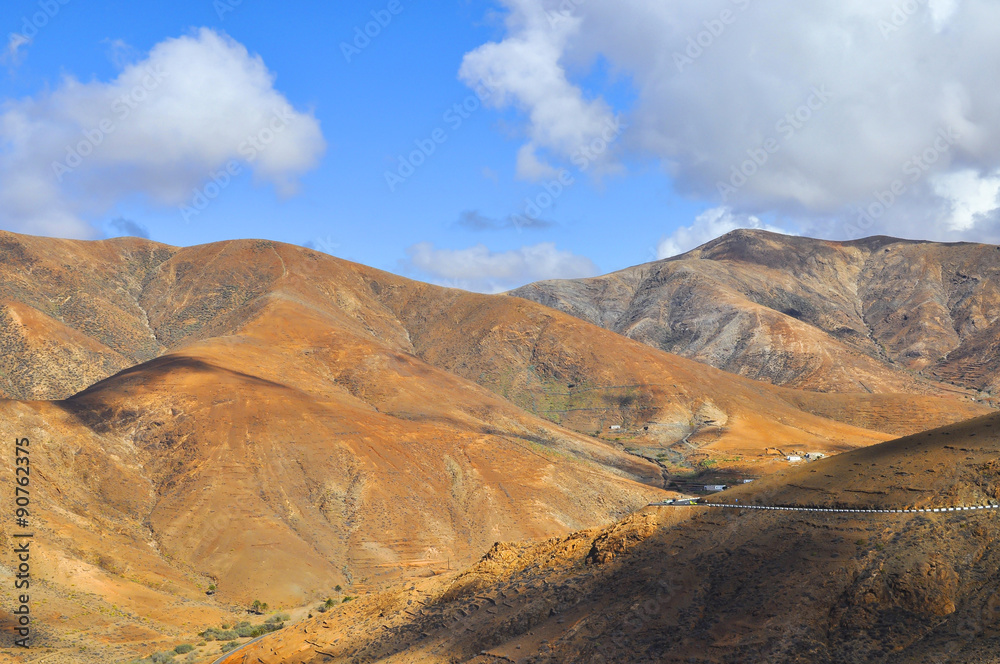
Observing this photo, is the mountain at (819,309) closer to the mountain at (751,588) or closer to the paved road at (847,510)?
the paved road at (847,510)

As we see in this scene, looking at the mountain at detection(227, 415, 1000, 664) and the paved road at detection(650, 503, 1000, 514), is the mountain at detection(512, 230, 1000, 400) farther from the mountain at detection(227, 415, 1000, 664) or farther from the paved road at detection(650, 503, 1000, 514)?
the mountain at detection(227, 415, 1000, 664)

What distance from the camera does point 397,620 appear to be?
77.8 ft

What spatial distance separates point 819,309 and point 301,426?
14259cm

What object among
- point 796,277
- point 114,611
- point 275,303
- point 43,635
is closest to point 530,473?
point 114,611

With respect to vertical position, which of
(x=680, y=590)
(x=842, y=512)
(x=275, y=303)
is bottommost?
(x=680, y=590)

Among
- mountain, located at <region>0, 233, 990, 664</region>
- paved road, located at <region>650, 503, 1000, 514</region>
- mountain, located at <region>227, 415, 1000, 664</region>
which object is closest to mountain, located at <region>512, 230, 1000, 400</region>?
mountain, located at <region>0, 233, 990, 664</region>

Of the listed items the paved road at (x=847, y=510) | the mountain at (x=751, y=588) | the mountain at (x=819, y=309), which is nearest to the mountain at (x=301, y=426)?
the mountain at (x=751, y=588)

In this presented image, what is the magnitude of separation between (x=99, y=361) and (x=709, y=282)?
406ft

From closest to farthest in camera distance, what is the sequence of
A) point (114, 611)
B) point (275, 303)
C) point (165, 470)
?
point (114, 611) < point (165, 470) < point (275, 303)

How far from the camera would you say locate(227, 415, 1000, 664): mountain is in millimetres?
15281

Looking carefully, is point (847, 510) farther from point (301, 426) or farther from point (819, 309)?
point (819, 309)

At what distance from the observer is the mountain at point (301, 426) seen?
41.8 m

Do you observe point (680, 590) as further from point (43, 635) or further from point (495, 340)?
point (495, 340)

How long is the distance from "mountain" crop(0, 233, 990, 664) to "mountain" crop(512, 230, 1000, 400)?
18.7 metres
